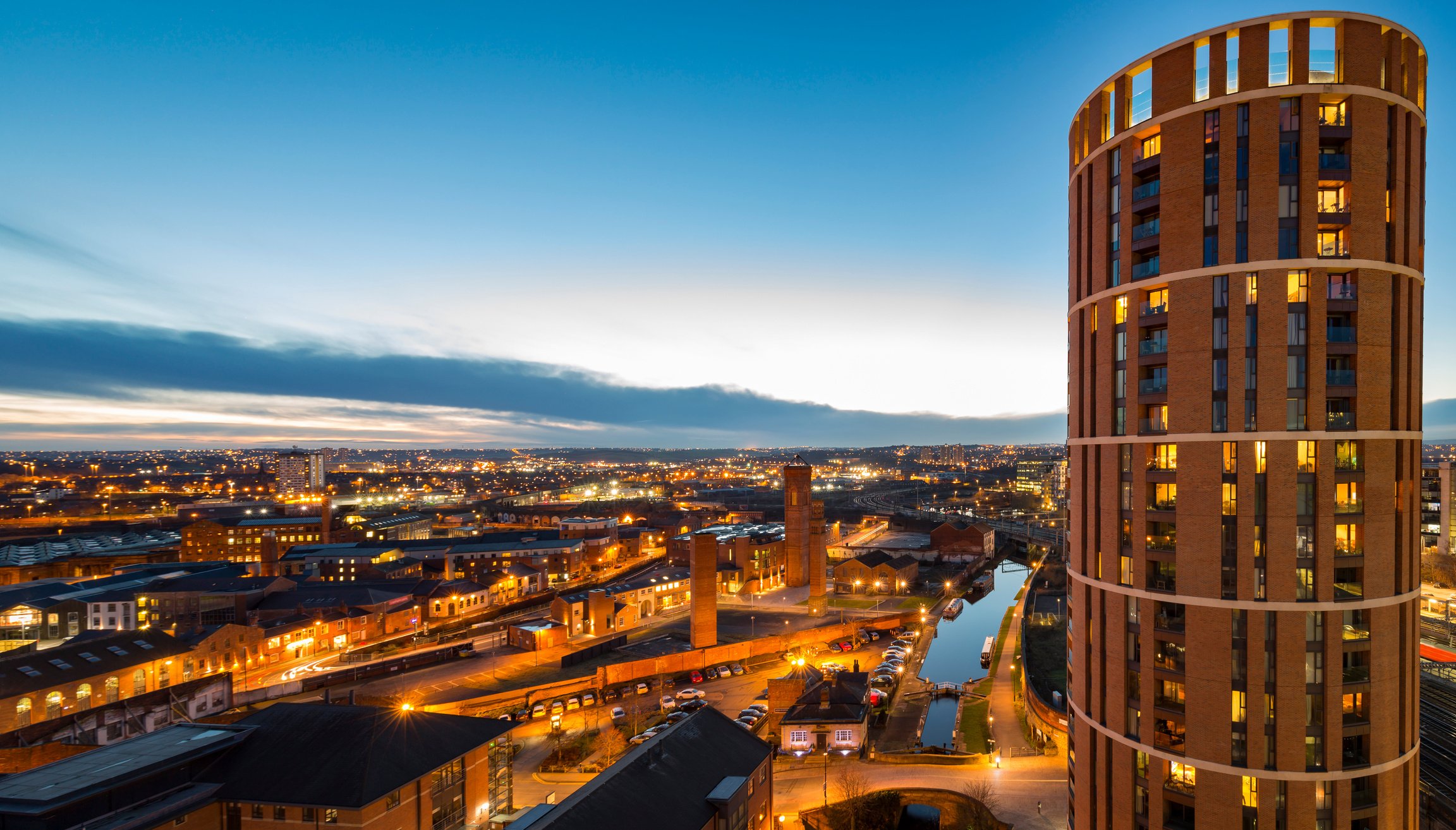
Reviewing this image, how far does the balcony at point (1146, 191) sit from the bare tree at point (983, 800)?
22702mm

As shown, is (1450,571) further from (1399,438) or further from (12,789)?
(12,789)

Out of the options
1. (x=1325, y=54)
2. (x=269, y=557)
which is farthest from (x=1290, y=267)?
(x=269, y=557)

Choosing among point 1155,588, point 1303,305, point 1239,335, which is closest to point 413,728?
point 1155,588

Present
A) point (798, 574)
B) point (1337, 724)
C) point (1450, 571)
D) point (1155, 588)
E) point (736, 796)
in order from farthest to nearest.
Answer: point (798, 574) → point (1450, 571) → point (736, 796) → point (1155, 588) → point (1337, 724)

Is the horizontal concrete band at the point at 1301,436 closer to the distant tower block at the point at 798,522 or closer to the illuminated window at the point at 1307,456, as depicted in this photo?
the illuminated window at the point at 1307,456

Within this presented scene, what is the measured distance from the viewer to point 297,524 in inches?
3836

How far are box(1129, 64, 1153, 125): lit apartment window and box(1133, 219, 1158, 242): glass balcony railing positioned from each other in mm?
3052

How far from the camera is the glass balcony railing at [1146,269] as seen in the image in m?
20.8

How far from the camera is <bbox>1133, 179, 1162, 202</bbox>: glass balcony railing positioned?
20.8 m

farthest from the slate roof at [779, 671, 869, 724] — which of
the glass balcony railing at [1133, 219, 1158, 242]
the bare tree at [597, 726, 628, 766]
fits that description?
the glass balcony railing at [1133, 219, 1158, 242]

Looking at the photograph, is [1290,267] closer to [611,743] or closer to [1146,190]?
[1146,190]

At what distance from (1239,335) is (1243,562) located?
6.27m

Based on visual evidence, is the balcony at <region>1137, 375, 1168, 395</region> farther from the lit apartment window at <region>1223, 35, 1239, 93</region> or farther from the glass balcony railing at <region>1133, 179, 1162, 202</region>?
the lit apartment window at <region>1223, 35, 1239, 93</region>

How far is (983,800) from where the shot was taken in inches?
1102
